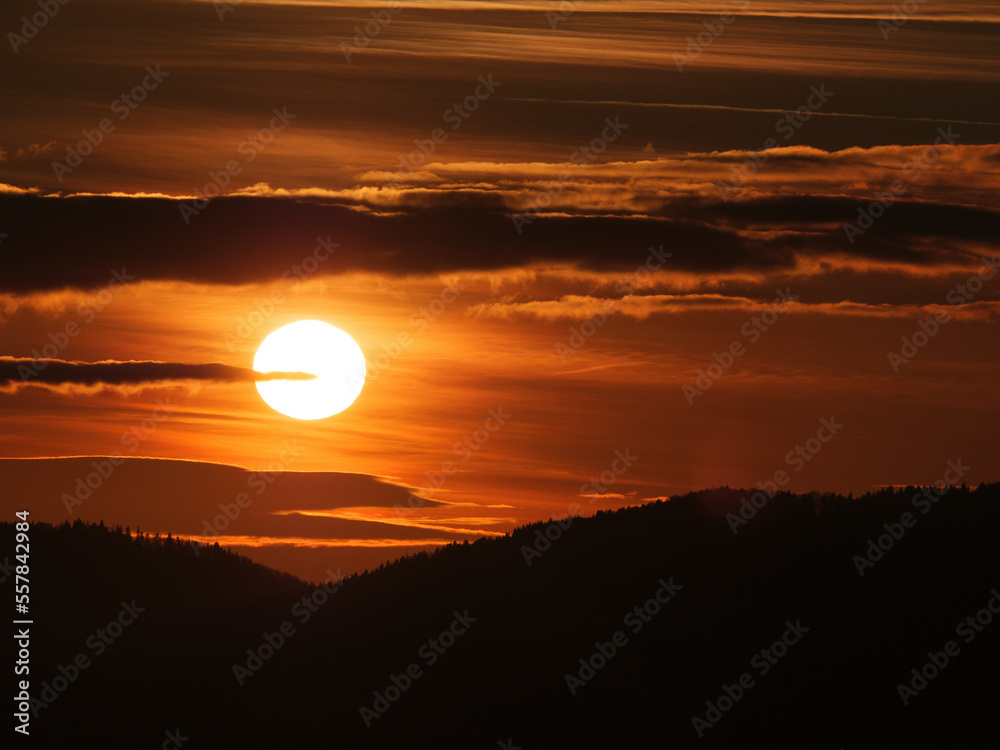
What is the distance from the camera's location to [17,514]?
9169 cm

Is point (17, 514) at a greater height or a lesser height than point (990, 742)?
greater

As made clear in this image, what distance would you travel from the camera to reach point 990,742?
652 feet

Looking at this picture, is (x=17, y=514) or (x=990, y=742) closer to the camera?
(x=17, y=514)

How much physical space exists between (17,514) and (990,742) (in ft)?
537
